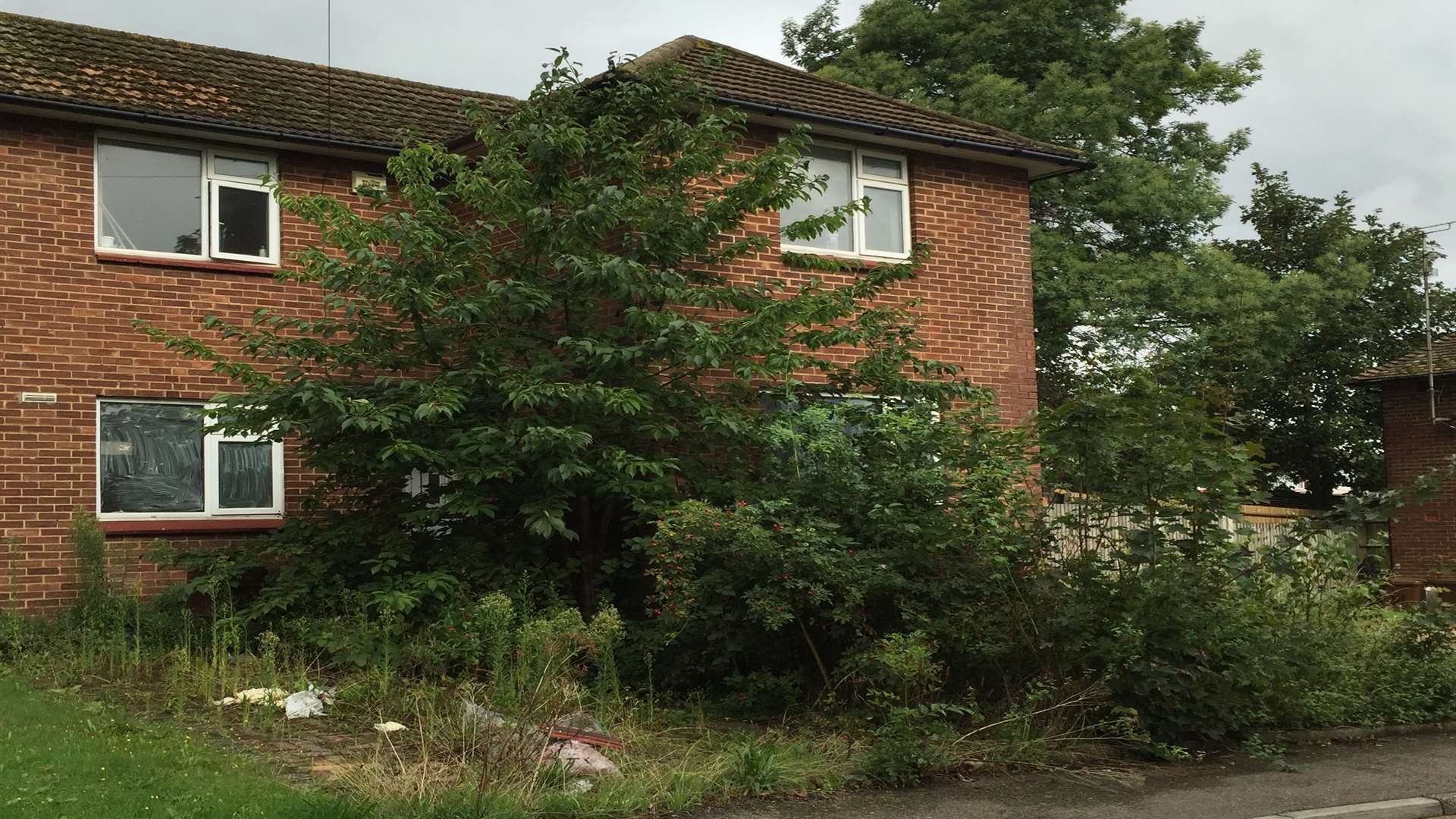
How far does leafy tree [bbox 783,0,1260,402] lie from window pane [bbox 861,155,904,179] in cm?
811

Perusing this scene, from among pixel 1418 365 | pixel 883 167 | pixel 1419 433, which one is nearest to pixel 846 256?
pixel 883 167

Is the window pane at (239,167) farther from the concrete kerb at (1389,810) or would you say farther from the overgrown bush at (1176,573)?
the concrete kerb at (1389,810)

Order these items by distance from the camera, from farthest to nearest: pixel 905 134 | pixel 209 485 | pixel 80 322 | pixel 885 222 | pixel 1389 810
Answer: pixel 885 222 < pixel 905 134 < pixel 209 485 < pixel 80 322 < pixel 1389 810

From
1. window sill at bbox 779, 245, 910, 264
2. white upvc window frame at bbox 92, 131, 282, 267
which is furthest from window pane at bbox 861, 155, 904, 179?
white upvc window frame at bbox 92, 131, 282, 267

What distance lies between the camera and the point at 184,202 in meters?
14.1

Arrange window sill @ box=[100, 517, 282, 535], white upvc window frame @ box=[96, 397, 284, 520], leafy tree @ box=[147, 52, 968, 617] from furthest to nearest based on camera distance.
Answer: white upvc window frame @ box=[96, 397, 284, 520], window sill @ box=[100, 517, 282, 535], leafy tree @ box=[147, 52, 968, 617]

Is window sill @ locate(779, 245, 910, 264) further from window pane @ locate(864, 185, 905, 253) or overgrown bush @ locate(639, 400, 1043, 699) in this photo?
overgrown bush @ locate(639, 400, 1043, 699)

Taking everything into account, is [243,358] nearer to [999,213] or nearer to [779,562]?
[779,562]

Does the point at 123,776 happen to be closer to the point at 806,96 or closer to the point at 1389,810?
the point at 1389,810

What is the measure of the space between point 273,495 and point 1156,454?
9.24 metres

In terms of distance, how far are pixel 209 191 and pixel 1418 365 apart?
23.2 meters

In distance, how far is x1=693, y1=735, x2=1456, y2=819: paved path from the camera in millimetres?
7211

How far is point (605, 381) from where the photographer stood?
35.5 feet

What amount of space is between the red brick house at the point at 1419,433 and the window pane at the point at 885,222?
1608 cm
